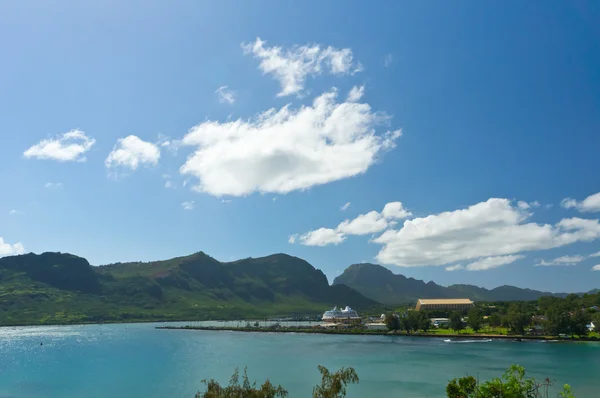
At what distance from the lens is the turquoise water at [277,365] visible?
65.1m

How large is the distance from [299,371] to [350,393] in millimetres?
19178

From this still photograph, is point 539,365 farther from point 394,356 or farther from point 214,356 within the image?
point 214,356

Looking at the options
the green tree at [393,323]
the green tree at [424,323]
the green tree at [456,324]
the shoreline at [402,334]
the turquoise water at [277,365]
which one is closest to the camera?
the turquoise water at [277,365]

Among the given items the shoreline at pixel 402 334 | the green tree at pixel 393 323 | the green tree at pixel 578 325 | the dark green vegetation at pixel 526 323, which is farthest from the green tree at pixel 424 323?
the green tree at pixel 578 325

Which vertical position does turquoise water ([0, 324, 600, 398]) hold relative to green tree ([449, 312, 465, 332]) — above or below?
below

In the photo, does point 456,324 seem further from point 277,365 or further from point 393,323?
point 277,365

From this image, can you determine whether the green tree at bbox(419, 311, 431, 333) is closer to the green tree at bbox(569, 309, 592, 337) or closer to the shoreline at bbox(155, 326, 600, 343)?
the shoreline at bbox(155, 326, 600, 343)

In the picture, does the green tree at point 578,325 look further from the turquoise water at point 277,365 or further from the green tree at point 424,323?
the green tree at point 424,323

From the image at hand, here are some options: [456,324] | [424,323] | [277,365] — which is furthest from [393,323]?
[277,365]

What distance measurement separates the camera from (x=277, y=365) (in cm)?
8394

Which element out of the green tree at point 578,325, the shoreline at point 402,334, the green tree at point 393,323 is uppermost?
the green tree at point 578,325

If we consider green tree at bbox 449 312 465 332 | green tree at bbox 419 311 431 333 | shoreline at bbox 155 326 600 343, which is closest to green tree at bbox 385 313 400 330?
shoreline at bbox 155 326 600 343

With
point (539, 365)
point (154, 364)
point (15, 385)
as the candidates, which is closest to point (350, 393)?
point (539, 365)

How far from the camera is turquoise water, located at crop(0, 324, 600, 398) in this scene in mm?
65125
